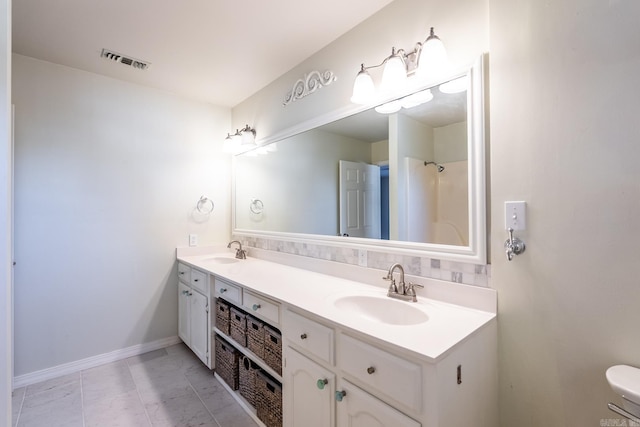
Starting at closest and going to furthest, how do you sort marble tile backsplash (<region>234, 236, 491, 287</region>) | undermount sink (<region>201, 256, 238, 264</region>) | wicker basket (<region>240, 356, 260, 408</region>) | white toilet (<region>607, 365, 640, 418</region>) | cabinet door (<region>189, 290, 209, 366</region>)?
white toilet (<region>607, 365, 640, 418</region>), marble tile backsplash (<region>234, 236, 491, 287</region>), wicker basket (<region>240, 356, 260, 408</region>), cabinet door (<region>189, 290, 209, 366</region>), undermount sink (<region>201, 256, 238, 264</region>)

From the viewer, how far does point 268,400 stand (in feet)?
5.17

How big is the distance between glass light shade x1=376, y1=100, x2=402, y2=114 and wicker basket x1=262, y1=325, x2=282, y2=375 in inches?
53.1

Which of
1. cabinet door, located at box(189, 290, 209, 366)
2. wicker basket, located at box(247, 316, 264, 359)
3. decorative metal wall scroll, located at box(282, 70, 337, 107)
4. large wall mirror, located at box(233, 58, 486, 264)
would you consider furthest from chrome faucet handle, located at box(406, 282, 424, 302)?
cabinet door, located at box(189, 290, 209, 366)

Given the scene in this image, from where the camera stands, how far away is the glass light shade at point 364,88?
1.59 m

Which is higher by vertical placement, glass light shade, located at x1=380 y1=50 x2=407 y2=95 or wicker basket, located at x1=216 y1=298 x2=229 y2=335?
glass light shade, located at x1=380 y1=50 x2=407 y2=95

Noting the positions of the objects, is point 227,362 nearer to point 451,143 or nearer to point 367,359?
point 367,359

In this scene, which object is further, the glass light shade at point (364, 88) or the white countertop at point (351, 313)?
the glass light shade at point (364, 88)

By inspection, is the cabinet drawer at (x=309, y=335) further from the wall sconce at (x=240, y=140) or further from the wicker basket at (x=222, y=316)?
the wall sconce at (x=240, y=140)

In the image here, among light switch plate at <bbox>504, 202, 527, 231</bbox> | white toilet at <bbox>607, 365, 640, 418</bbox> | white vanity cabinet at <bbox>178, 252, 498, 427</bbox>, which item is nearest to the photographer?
white toilet at <bbox>607, 365, 640, 418</bbox>

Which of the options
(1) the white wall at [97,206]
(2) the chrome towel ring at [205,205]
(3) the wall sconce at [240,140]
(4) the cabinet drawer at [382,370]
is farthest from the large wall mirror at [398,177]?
(1) the white wall at [97,206]

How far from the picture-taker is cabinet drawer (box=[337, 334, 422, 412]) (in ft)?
2.94

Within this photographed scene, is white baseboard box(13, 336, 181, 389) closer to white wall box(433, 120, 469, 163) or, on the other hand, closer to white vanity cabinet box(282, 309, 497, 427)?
white vanity cabinet box(282, 309, 497, 427)

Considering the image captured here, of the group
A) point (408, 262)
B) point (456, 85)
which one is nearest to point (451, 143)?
point (456, 85)

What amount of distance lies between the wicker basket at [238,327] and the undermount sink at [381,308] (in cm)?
71
